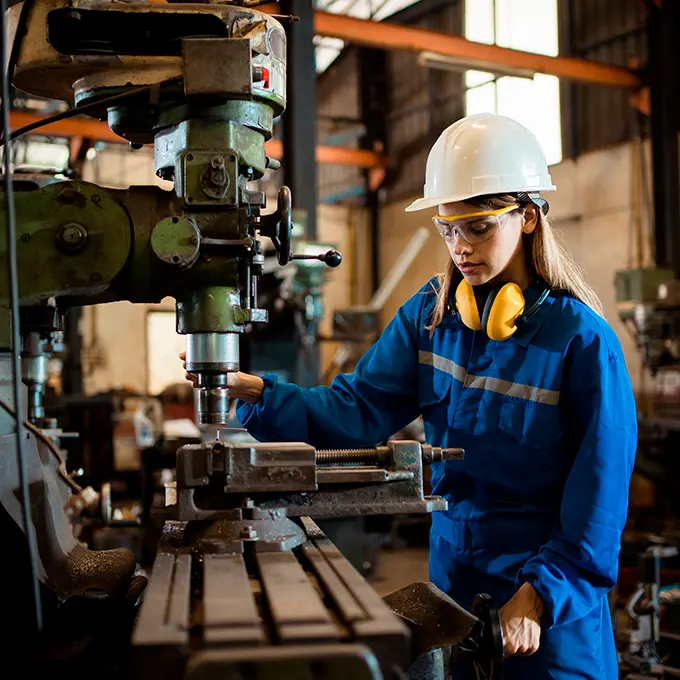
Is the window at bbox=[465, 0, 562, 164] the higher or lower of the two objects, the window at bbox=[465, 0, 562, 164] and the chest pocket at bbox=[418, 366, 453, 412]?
the higher

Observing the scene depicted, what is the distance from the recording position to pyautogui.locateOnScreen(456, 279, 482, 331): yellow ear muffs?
1271mm

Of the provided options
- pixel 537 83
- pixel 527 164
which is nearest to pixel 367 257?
pixel 537 83

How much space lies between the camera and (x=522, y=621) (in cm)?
100

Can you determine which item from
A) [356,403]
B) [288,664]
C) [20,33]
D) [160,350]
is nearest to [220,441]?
[288,664]

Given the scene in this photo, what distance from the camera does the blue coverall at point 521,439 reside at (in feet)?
3.50

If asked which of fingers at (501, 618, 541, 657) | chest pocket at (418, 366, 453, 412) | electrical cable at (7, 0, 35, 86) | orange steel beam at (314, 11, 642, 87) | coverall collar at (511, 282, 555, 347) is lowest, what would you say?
fingers at (501, 618, 541, 657)

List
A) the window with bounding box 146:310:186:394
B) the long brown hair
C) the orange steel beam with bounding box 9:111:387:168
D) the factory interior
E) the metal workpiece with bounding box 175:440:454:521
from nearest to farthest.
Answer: the factory interior → the metal workpiece with bounding box 175:440:454:521 → the long brown hair → the orange steel beam with bounding box 9:111:387:168 → the window with bounding box 146:310:186:394

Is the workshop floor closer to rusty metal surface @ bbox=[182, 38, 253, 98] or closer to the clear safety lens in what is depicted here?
the clear safety lens

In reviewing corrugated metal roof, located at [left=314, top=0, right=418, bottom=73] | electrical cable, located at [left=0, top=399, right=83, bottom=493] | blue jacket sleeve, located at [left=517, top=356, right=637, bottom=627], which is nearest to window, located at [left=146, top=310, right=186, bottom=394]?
corrugated metal roof, located at [left=314, top=0, right=418, bottom=73]

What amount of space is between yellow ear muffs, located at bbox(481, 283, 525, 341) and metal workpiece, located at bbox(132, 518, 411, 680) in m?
0.49

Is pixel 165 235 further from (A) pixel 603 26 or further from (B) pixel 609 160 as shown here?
(A) pixel 603 26

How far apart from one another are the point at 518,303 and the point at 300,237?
8.61 feet

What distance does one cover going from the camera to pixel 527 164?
1.31 meters

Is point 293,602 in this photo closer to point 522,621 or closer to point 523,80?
point 522,621
